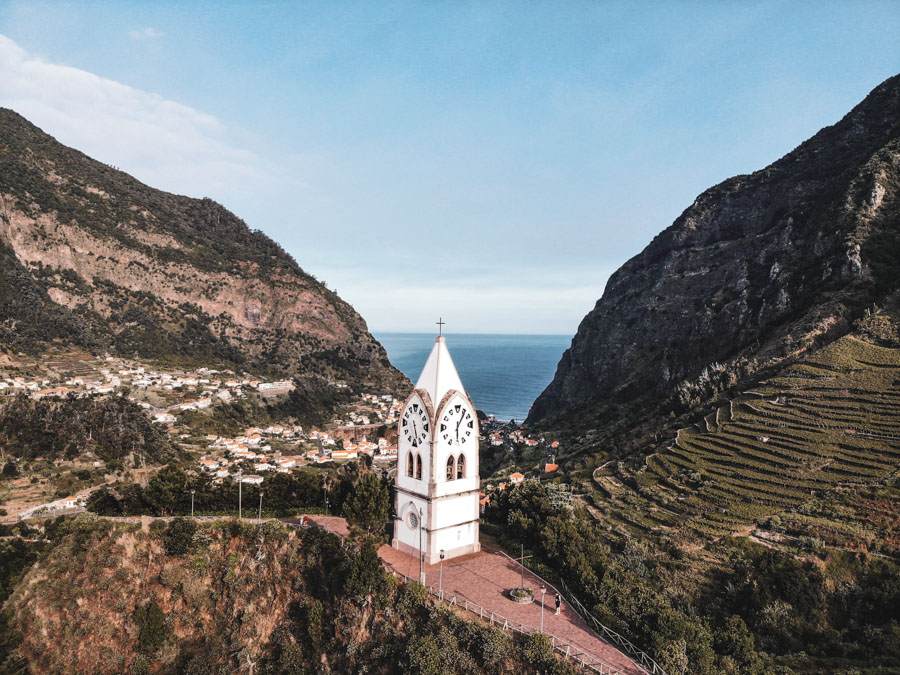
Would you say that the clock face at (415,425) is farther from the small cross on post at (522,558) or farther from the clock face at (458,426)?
the small cross on post at (522,558)

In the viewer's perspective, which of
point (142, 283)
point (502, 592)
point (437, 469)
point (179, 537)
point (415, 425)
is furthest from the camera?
point (142, 283)

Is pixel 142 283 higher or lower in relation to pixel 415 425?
higher

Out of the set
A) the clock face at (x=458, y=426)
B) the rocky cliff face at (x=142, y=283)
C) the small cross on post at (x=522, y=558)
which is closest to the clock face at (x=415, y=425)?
the clock face at (x=458, y=426)

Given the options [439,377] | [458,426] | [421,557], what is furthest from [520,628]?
[439,377]

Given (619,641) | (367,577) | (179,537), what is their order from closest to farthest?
1. (619,641)
2. (367,577)
3. (179,537)

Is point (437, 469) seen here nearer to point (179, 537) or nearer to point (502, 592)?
point (502, 592)

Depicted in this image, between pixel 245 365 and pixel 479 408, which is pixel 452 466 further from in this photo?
pixel 479 408

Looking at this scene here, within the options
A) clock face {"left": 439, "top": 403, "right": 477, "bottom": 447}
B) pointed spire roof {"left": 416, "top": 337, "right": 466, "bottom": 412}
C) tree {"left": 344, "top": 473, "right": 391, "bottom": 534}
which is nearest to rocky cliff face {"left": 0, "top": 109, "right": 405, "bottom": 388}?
tree {"left": 344, "top": 473, "right": 391, "bottom": 534}
